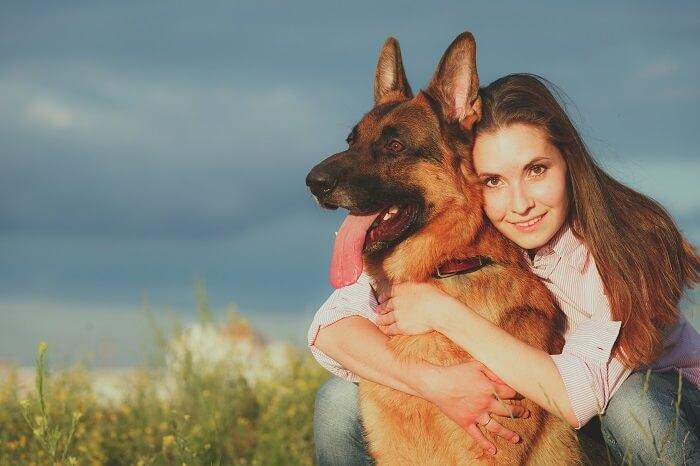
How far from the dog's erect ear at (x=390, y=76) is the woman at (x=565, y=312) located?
0.52m

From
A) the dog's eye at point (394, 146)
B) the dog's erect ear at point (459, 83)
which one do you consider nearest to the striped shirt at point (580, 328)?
the dog's eye at point (394, 146)

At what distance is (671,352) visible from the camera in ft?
12.9

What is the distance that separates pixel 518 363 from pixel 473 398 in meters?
0.23

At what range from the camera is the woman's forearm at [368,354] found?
3.39 meters

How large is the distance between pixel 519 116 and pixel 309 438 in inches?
149

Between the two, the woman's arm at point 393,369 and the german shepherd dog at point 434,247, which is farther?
the german shepherd dog at point 434,247

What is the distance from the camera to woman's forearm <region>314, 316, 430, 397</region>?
3395 millimetres

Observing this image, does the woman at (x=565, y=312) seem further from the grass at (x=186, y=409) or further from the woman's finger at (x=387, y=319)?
the grass at (x=186, y=409)

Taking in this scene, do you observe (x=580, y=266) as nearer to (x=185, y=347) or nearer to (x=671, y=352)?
(x=671, y=352)

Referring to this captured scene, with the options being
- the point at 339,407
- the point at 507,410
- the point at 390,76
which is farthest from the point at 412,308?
the point at 390,76

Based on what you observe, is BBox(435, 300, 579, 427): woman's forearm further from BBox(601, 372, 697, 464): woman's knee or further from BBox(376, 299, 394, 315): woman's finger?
BBox(376, 299, 394, 315): woman's finger

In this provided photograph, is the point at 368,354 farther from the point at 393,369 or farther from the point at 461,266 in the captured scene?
the point at 461,266

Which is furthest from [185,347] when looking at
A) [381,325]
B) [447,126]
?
[447,126]

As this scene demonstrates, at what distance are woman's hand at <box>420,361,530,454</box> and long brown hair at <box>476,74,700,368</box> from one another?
0.57 m
